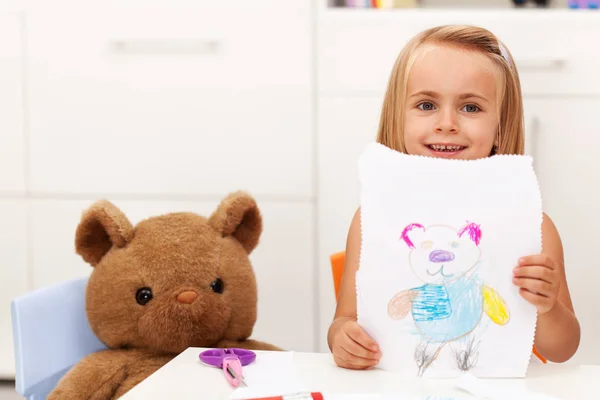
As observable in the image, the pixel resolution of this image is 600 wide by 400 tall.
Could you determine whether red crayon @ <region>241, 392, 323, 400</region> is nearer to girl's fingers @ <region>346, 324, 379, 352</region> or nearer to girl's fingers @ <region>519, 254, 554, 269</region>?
girl's fingers @ <region>346, 324, 379, 352</region>

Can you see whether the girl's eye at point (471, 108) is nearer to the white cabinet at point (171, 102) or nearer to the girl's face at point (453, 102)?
the girl's face at point (453, 102)

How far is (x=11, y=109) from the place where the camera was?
1889 millimetres

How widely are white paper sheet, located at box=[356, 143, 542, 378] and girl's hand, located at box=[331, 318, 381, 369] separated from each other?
12mm

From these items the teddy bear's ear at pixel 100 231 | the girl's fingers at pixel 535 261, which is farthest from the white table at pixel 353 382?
the teddy bear's ear at pixel 100 231

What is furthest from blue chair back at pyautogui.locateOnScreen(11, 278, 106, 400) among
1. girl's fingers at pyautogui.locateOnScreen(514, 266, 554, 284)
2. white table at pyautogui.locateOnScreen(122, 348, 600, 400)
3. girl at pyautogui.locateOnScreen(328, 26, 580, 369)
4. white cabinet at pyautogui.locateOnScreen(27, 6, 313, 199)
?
white cabinet at pyautogui.locateOnScreen(27, 6, 313, 199)

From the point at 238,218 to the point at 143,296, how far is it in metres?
0.18

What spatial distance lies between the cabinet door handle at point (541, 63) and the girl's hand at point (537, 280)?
3.54ft

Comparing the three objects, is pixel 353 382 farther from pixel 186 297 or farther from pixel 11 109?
pixel 11 109

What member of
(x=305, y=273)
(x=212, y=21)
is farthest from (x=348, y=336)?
(x=212, y=21)

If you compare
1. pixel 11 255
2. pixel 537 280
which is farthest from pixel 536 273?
pixel 11 255

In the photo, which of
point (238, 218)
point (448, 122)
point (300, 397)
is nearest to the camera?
point (300, 397)

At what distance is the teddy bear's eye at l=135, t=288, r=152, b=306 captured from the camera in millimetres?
1122

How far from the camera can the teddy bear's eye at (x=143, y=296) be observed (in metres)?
1.12

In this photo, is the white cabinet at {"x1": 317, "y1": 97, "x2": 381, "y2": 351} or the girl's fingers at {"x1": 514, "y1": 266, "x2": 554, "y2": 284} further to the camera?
the white cabinet at {"x1": 317, "y1": 97, "x2": 381, "y2": 351}
